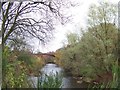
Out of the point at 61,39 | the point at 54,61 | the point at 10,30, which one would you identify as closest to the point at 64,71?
the point at 54,61

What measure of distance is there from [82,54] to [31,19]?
702 mm

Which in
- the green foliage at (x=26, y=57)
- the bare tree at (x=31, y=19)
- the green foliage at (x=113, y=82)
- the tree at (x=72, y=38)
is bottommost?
the green foliage at (x=113, y=82)

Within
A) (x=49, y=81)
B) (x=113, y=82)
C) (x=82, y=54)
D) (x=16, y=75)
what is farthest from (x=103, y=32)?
(x=16, y=75)

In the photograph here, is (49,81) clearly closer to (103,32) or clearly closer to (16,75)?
(16,75)

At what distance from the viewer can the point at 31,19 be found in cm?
287

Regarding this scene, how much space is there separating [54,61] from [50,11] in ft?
1.90

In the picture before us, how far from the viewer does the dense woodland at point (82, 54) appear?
2750 millimetres

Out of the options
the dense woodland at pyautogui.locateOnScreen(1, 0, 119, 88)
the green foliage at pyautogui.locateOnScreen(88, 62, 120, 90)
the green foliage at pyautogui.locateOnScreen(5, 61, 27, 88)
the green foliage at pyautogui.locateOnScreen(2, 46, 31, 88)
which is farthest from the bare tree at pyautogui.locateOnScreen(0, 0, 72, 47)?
the green foliage at pyautogui.locateOnScreen(88, 62, 120, 90)

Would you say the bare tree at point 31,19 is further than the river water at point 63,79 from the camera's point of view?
Yes

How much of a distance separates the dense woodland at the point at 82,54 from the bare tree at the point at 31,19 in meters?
0.01

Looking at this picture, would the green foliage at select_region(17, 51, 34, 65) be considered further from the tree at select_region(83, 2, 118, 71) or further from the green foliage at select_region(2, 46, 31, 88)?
the tree at select_region(83, 2, 118, 71)

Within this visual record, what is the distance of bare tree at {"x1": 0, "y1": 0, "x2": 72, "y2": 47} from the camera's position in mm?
2867

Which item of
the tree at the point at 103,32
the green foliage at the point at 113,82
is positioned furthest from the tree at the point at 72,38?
the green foliage at the point at 113,82

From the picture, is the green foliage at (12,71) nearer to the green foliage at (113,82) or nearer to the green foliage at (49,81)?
the green foliage at (49,81)
